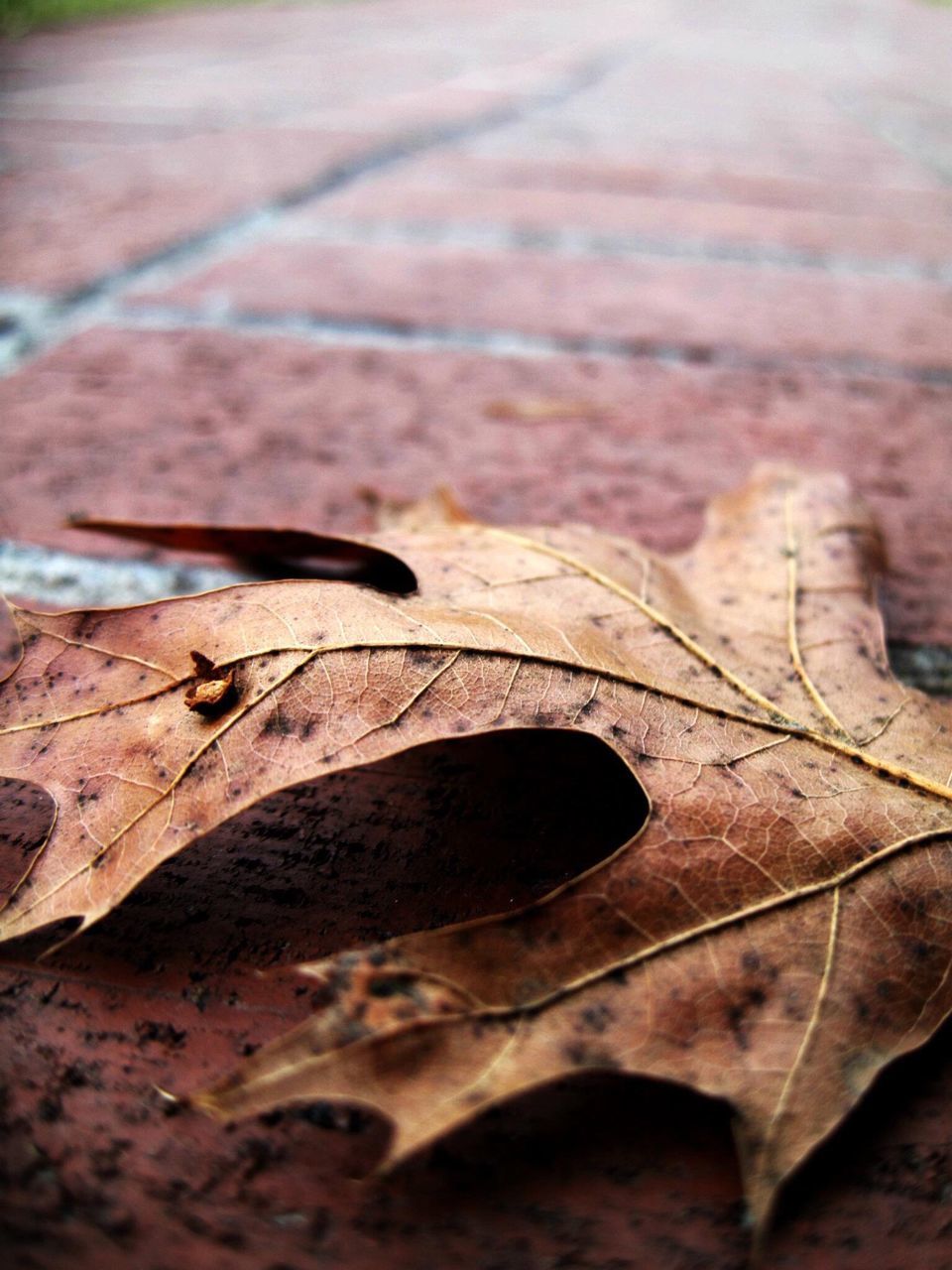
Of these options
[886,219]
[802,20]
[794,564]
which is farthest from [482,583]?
[802,20]

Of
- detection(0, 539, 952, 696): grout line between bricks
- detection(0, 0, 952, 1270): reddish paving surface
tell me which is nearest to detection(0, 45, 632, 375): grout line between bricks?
detection(0, 0, 952, 1270): reddish paving surface

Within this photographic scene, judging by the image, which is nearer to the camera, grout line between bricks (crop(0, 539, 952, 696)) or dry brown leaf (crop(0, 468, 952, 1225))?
dry brown leaf (crop(0, 468, 952, 1225))

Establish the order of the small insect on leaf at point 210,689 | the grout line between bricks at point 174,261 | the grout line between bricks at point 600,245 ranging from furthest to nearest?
the grout line between bricks at point 600,245 < the grout line between bricks at point 174,261 < the small insect on leaf at point 210,689

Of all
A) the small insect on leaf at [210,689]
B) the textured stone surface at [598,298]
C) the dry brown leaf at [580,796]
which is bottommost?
the dry brown leaf at [580,796]

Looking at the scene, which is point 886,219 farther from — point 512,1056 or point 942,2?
point 942,2

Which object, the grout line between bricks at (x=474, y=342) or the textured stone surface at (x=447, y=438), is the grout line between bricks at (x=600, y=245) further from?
the textured stone surface at (x=447, y=438)

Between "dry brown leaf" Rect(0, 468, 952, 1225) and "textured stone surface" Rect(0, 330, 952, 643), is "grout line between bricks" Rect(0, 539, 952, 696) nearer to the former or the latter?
"textured stone surface" Rect(0, 330, 952, 643)

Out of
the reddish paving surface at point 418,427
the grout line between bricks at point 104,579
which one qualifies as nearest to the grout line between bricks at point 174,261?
the reddish paving surface at point 418,427
